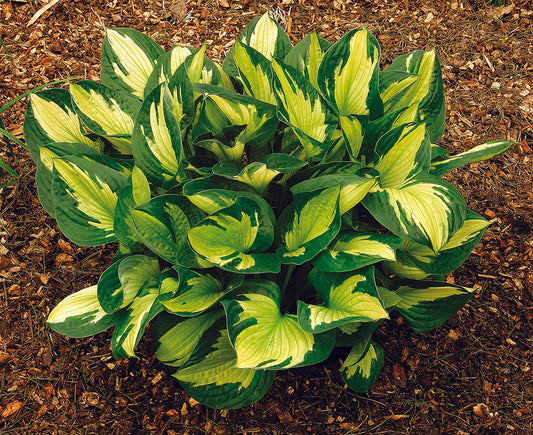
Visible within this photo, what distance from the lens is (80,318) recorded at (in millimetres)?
1382

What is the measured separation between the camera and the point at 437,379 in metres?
1.72

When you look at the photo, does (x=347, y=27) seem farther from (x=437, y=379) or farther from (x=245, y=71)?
(x=437, y=379)

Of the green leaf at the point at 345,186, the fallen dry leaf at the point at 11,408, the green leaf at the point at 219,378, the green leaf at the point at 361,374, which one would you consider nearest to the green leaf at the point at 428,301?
the green leaf at the point at 361,374

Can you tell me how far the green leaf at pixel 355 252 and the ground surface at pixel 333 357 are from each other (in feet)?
1.85

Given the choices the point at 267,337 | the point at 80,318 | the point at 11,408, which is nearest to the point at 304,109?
the point at 267,337

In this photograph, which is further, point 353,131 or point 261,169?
point 353,131

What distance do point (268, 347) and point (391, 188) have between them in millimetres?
564

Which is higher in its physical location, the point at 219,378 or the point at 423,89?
the point at 423,89

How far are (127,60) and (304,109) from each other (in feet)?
2.21

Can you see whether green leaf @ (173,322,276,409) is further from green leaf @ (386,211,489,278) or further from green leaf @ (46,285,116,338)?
green leaf @ (386,211,489,278)

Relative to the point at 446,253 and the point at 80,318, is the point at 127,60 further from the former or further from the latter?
the point at 446,253

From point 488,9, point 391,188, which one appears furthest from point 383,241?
point 488,9

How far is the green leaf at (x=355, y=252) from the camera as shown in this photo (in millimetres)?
1224

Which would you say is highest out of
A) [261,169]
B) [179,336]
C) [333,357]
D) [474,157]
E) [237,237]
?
[261,169]
